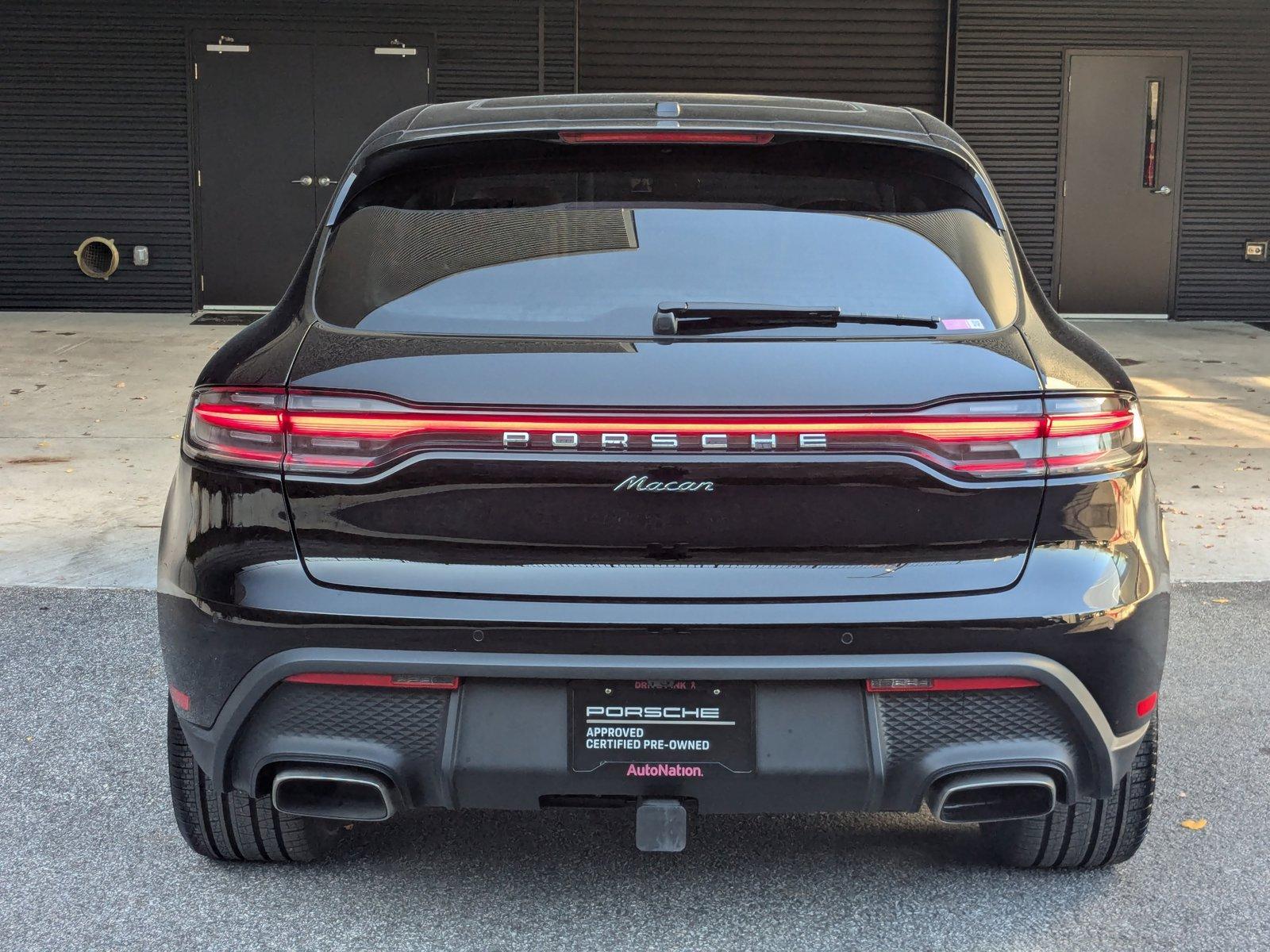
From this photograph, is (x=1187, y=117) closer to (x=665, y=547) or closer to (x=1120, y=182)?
(x=1120, y=182)

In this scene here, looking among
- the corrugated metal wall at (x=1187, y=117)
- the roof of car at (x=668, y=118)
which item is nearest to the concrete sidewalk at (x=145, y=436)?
the corrugated metal wall at (x=1187, y=117)

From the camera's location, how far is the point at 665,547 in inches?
99.5

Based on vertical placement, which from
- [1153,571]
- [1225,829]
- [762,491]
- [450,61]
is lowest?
[1225,829]

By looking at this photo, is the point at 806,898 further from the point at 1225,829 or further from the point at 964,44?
the point at 964,44

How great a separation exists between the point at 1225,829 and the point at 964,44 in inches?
464

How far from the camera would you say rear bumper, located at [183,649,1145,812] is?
2521 millimetres

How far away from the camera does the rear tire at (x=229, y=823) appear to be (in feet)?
9.98

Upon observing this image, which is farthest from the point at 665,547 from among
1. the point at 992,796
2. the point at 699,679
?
the point at 992,796

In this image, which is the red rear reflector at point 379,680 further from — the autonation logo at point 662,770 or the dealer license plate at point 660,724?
the autonation logo at point 662,770

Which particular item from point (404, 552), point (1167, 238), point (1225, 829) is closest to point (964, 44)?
point (1167, 238)

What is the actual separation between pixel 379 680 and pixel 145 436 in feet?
20.1

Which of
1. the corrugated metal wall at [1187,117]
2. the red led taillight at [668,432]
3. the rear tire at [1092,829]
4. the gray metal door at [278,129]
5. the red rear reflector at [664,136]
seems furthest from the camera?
the corrugated metal wall at [1187,117]

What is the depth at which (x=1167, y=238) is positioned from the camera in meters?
14.1

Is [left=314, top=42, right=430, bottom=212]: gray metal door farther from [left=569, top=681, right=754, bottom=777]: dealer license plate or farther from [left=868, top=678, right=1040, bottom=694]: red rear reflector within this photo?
[left=868, top=678, right=1040, bottom=694]: red rear reflector
